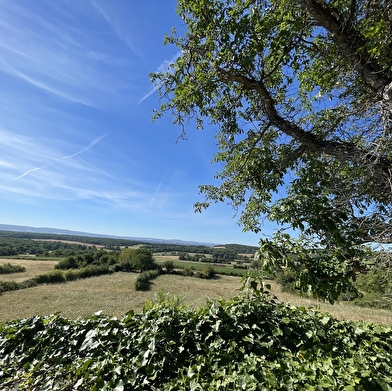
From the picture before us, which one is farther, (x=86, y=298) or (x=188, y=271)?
(x=188, y=271)

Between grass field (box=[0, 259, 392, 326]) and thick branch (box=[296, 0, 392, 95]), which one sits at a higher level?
thick branch (box=[296, 0, 392, 95])

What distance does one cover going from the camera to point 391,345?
82.9 inches

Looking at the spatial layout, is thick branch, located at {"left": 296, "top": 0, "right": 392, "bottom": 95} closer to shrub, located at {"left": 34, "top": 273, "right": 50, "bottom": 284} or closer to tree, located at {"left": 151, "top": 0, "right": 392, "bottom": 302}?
tree, located at {"left": 151, "top": 0, "right": 392, "bottom": 302}

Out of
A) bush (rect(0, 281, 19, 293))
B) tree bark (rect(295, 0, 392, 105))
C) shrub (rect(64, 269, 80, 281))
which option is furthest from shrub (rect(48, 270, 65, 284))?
tree bark (rect(295, 0, 392, 105))

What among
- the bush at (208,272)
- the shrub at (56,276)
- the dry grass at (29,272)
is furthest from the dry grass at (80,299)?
the bush at (208,272)

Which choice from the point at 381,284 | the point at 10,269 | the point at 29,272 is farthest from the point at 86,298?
the point at 381,284

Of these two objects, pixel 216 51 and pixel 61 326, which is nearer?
pixel 61 326

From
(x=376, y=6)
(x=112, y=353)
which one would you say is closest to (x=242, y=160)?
(x=376, y=6)

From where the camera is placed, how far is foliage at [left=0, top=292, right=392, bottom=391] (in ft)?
5.14

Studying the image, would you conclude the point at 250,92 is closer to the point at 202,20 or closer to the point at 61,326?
the point at 202,20

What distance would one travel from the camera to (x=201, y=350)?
2.14 m

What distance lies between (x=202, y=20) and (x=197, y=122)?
1496mm

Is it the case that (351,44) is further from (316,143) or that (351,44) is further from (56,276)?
(56,276)

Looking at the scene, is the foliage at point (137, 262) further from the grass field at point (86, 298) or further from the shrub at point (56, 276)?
the shrub at point (56, 276)
